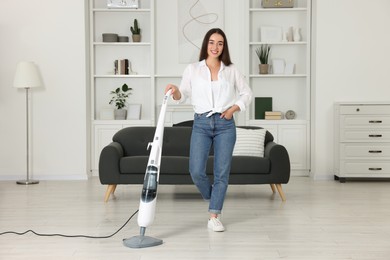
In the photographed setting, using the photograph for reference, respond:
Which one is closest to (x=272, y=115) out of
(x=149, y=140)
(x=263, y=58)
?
(x=263, y=58)

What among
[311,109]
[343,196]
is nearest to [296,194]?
[343,196]

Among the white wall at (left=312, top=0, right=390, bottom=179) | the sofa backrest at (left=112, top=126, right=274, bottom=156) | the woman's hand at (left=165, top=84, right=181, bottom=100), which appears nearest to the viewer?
the woman's hand at (left=165, top=84, right=181, bottom=100)

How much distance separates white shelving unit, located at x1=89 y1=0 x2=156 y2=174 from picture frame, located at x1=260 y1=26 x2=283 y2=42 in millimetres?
1399

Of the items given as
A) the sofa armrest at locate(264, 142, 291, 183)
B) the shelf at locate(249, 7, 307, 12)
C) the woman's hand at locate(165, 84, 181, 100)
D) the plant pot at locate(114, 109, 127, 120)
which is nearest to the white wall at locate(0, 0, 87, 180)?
the plant pot at locate(114, 109, 127, 120)

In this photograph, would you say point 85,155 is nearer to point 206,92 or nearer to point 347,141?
point 347,141

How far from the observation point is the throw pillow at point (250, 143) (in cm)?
618

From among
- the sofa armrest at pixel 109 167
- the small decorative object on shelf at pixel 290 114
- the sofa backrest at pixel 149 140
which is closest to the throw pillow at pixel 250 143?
the sofa backrest at pixel 149 140

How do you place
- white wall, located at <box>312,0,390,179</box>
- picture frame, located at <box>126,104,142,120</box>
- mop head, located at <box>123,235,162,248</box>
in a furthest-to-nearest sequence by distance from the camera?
picture frame, located at <box>126,104,142,120</box>
white wall, located at <box>312,0,390,179</box>
mop head, located at <box>123,235,162,248</box>

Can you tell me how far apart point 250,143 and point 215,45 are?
6.48 ft

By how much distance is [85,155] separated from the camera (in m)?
7.72

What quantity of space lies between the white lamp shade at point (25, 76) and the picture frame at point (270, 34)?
2.82m

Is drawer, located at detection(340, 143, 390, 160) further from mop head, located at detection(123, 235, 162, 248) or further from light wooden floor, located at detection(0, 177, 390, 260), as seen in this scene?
→ mop head, located at detection(123, 235, 162, 248)

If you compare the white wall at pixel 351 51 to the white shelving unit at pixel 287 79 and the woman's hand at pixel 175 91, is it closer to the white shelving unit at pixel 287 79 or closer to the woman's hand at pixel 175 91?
the white shelving unit at pixel 287 79

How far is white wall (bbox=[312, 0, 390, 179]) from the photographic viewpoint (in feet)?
24.9
